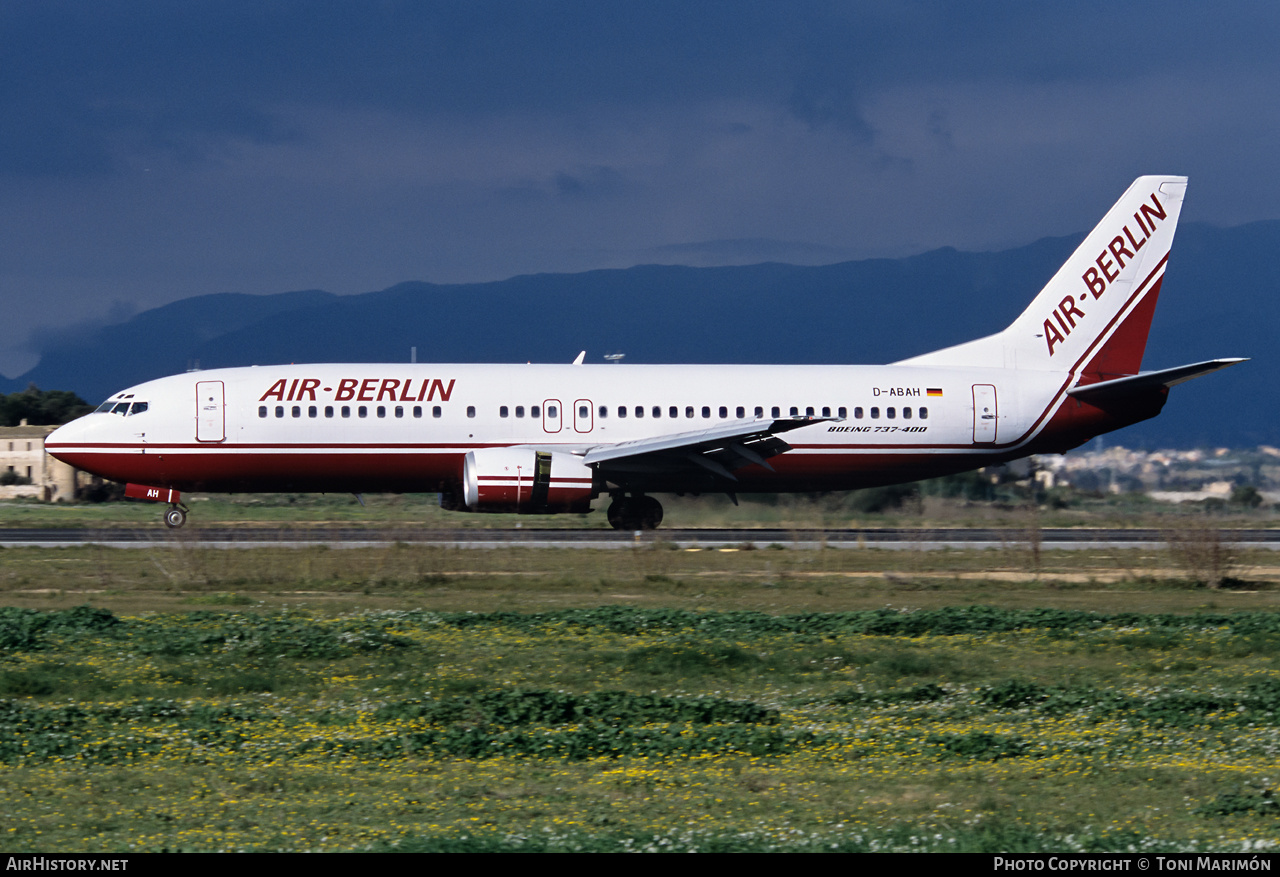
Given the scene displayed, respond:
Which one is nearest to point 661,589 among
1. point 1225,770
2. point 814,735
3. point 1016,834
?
point 814,735

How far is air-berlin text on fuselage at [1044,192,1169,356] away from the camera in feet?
119

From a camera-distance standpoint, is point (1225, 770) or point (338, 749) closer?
point (1225, 770)

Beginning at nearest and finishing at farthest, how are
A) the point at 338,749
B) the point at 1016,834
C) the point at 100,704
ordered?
the point at 1016,834
the point at 338,749
the point at 100,704

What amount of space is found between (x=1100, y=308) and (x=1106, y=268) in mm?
1181

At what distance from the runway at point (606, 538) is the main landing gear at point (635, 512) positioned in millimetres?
389

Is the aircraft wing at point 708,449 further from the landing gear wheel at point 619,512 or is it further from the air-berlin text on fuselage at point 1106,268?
the air-berlin text on fuselage at point 1106,268

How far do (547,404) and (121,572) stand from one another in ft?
38.2

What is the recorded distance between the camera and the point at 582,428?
32094mm

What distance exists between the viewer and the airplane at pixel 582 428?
102 feet

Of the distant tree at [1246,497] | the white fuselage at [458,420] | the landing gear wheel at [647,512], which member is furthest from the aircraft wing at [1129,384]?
the distant tree at [1246,497]

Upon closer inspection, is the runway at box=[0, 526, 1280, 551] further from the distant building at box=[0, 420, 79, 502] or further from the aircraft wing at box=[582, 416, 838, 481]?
the distant building at box=[0, 420, 79, 502]

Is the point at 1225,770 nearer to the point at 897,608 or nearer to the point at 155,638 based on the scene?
the point at 897,608

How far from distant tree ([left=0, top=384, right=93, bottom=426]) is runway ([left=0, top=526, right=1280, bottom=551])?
31.0 metres
